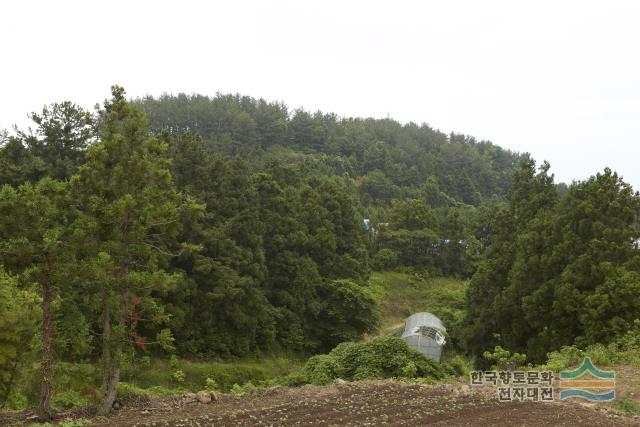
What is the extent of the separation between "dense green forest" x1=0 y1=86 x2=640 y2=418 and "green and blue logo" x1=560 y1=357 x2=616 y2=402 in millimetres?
5229

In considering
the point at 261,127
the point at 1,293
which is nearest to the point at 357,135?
the point at 261,127

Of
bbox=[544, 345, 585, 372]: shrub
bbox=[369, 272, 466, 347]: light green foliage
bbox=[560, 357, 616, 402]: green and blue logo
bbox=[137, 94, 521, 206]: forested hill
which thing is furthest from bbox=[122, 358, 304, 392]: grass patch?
bbox=[137, 94, 521, 206]: forested hill

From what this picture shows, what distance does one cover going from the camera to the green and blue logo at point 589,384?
11.4m

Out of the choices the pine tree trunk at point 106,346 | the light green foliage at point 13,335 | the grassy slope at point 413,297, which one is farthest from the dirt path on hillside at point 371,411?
the grassy slope at point 413,297

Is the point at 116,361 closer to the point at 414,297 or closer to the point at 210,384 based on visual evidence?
the point at 210,384

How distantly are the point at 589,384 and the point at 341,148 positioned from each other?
8510 cm

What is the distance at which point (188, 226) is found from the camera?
85.4ft

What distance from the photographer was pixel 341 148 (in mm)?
95625

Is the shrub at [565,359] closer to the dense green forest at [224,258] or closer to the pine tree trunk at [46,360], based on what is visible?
the dense green forest at [224,258]

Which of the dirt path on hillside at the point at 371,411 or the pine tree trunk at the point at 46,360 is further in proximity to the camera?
the pine tree trunk at the point at 46,360

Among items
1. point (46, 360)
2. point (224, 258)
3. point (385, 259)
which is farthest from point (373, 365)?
point (385, 259)

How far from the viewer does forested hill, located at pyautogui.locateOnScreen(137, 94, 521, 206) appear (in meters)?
79.0

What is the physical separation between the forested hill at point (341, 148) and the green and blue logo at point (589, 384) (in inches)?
2424

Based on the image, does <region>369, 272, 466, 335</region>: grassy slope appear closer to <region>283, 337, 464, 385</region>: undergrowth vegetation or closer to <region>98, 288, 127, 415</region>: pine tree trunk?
<region>283, 337, 464, 385</region>: undergrowth vegetation
